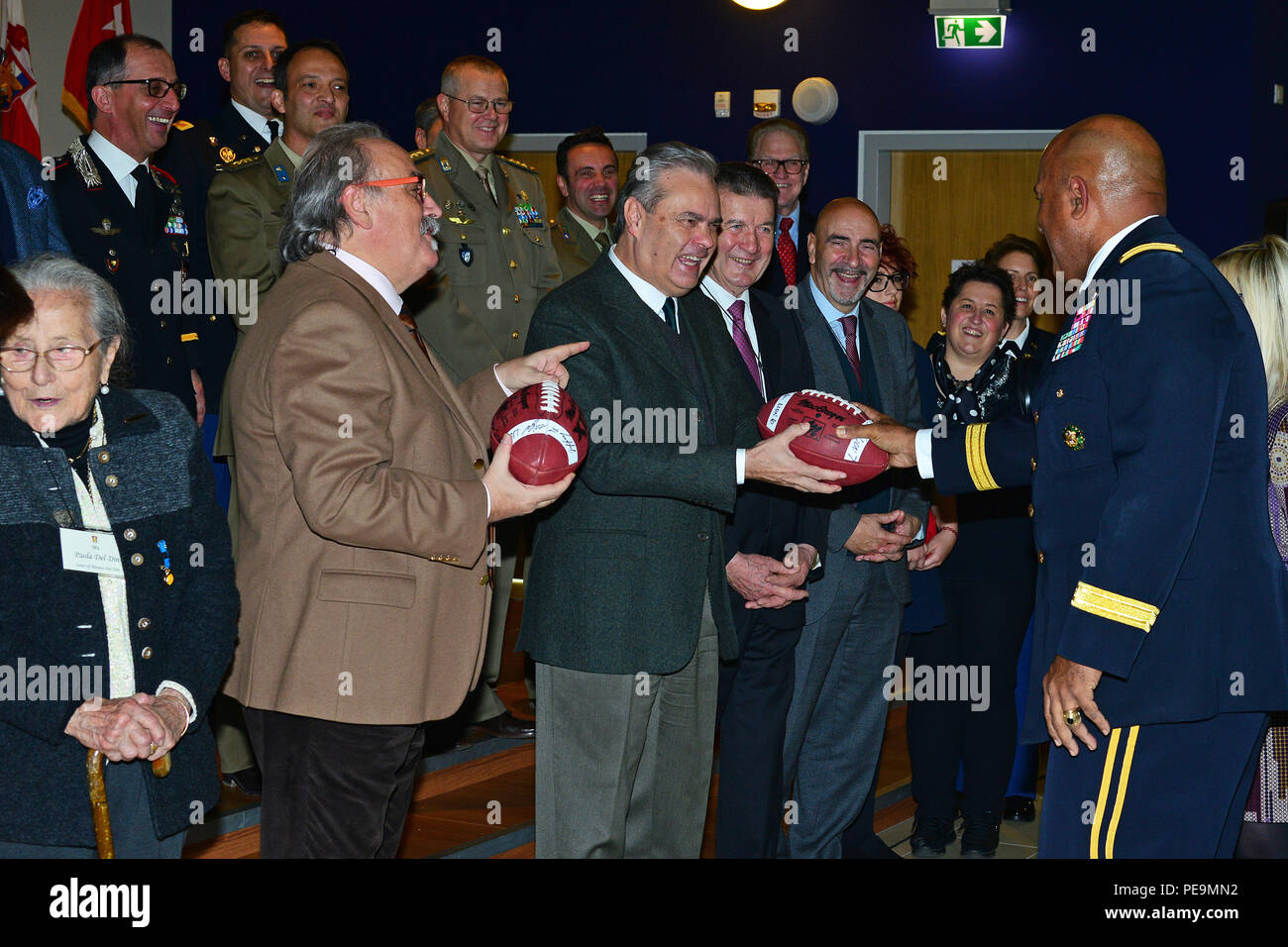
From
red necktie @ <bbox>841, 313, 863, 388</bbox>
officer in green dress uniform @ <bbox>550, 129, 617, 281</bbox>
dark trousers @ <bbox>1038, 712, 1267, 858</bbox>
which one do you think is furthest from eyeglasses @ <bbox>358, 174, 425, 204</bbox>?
officer in green dress uniform @ <bbox>550, 129, 617, 281</bbox>

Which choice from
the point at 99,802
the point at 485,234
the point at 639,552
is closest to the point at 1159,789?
the point at 639,552

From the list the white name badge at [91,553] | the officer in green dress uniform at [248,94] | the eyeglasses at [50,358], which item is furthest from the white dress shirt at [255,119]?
the white name badge at [91,553]

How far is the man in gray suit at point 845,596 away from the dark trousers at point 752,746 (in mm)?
209

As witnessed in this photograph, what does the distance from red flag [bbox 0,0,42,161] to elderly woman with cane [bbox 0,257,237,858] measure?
15.5 feet

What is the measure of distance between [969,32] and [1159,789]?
5731mm

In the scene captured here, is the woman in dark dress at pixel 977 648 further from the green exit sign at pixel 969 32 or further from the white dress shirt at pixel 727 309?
the green exit sign at pixel 969 32

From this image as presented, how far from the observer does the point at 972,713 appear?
13.6 ft

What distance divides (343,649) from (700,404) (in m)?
1.00

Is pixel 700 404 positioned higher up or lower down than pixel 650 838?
higher up

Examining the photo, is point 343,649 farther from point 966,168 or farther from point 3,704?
point 966,168

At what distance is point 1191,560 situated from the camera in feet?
7.60

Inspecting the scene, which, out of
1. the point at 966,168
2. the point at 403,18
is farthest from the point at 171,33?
the point at 966,168

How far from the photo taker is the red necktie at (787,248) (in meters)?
4.66

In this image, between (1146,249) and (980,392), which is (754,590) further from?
(980,392)
